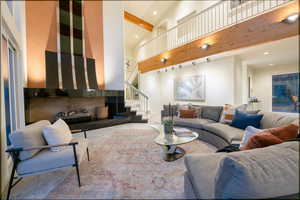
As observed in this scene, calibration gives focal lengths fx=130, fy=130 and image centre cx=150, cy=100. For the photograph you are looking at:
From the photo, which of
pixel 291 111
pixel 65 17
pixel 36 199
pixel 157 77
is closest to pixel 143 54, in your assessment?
pixel 157 77

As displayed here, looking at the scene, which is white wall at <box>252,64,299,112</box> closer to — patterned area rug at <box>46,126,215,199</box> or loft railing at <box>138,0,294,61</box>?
loft railing at <box>138,0,294,61</box>

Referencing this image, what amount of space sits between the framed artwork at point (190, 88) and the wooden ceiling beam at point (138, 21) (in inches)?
157

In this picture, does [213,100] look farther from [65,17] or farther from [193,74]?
[65,17]

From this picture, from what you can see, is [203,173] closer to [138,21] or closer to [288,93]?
[288,93]

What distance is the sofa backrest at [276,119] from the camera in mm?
1869

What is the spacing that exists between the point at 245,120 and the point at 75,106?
4.72 m

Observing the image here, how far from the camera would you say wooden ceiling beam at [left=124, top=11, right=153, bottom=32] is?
6859 millimetres

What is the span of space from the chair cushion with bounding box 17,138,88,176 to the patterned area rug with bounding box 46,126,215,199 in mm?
275

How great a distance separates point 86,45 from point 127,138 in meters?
3.47

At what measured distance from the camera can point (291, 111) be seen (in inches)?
106

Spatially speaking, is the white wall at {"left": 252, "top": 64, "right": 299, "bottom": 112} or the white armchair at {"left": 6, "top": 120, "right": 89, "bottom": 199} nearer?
the white armchair at {"left": 6, "top": 120, "right": 89, "bottom": 199}

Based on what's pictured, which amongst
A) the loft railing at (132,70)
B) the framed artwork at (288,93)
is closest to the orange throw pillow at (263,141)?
the framed artwork at (288,93)

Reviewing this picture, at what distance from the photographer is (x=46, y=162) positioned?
1499 mm

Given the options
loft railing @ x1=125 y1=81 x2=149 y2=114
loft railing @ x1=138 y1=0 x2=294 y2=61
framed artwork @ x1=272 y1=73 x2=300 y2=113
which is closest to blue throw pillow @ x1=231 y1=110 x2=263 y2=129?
framed artwork @ x1=272 y1=73 x2=300 y2=113
